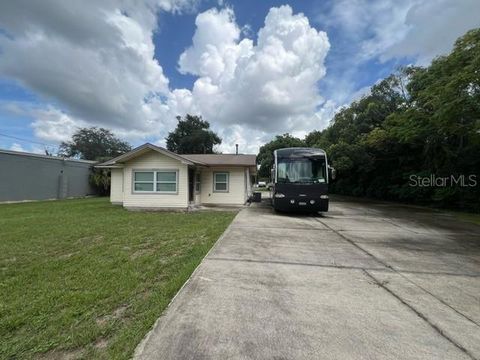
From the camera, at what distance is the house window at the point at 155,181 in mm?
13891

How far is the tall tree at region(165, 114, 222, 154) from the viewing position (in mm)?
50031

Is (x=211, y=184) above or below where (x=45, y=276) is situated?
above

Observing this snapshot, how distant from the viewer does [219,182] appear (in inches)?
660

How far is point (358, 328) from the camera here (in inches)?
115

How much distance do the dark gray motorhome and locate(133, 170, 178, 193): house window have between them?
5.32 m

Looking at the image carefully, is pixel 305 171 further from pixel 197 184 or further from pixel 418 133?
pixel 418 133

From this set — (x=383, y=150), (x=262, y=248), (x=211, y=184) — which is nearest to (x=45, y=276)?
(x=262, y=248)

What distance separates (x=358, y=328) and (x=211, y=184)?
14210 mm

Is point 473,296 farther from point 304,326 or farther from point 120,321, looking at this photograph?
point 120,321

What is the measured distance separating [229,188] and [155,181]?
Answer: 4.52 m

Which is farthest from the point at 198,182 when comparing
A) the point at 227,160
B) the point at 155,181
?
the point at 155,181

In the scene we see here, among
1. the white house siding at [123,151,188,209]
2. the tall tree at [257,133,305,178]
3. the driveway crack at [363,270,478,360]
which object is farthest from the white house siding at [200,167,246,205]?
the tall tree at [257,133,305,178]

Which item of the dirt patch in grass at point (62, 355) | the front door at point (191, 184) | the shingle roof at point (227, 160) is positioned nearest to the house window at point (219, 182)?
the shingle roof at point (227, 160)

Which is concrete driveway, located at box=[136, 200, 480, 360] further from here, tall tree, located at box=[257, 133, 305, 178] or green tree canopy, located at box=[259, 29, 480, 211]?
tall tree, located at box=[257, 133, 305, 178]
